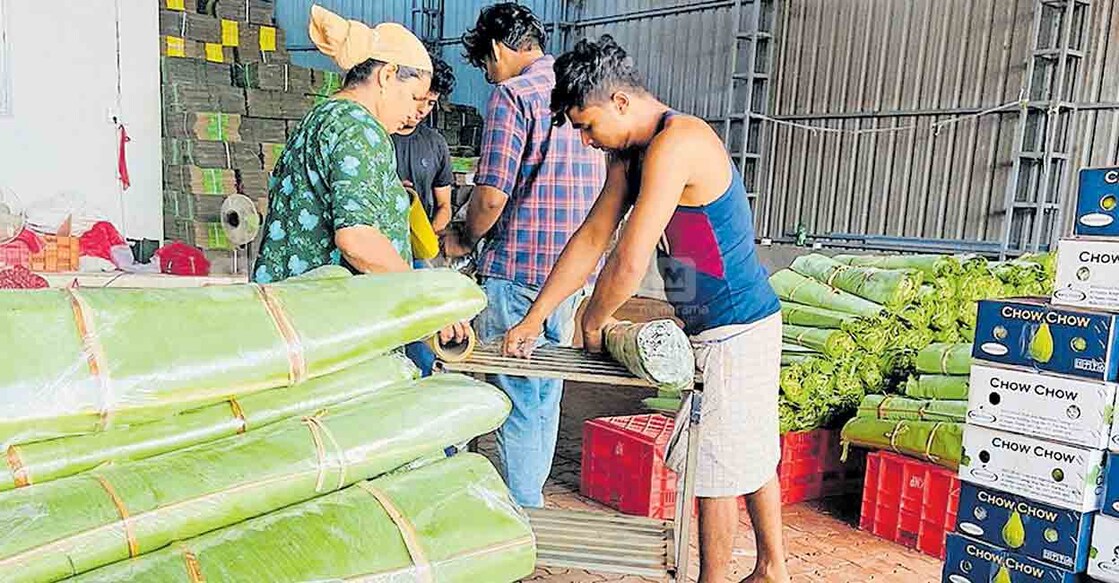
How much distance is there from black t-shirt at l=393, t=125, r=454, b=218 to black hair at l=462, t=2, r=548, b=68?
958mm

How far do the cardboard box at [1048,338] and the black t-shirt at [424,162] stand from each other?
2.35m

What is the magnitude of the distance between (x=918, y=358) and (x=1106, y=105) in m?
4.23

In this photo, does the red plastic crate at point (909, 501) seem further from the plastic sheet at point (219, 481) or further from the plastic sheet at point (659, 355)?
the plastic sheet at point (219, 481)

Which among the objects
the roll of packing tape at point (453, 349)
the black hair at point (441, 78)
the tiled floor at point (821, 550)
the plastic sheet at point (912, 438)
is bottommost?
the tiled floor at point (821, 550)

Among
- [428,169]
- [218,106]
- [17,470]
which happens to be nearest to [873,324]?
[428,169]

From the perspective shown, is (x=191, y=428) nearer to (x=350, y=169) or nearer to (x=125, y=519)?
(x=125, y=519)

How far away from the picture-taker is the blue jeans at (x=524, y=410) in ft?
8.98

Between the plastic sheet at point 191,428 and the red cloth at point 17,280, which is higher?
the red cloth at point 17,280

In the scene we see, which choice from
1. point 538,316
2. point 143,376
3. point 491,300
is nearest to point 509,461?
point 491,300

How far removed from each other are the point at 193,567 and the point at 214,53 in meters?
6.88

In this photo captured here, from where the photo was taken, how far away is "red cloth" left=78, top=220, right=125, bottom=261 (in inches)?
168

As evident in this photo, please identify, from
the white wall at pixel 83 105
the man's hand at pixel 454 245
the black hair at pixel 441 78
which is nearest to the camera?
the black hair at pixel 441 78

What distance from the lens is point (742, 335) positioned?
87.9 inches

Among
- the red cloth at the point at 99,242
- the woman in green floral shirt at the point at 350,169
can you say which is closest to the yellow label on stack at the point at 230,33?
the red cloth at the point at 99,242
